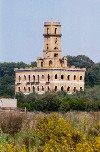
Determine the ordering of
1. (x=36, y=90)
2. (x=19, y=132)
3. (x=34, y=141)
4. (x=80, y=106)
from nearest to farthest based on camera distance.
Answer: (x=34, y=141), (x=19, y=132), (x=80, y=106), (x=36, y=90)

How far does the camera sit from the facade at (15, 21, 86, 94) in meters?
75.1

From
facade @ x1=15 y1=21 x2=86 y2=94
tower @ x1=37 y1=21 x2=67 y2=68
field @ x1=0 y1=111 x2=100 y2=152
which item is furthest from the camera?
tower @ x1=37 y1=21 x2=67 y2=68

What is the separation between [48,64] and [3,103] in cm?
2481

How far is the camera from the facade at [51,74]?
246 feet

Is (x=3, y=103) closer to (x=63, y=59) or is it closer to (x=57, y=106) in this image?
(x=57, y=106)

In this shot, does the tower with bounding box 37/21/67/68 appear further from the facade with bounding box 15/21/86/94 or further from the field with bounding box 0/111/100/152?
the field with bounding box 0/111/100/152

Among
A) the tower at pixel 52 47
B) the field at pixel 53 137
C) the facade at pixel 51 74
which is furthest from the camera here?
the tower at pixel 52 47

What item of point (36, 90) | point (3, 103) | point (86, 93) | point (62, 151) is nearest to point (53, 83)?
point (36, 90)

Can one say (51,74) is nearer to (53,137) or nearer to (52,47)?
(52,47)

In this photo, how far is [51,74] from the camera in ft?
246

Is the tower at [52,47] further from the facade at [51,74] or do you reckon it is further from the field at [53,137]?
the field at [53,137]

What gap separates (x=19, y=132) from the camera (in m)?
32.1

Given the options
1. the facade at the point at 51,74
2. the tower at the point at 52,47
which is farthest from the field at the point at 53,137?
the tower at the point at 52,47

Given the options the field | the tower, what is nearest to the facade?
the tower
